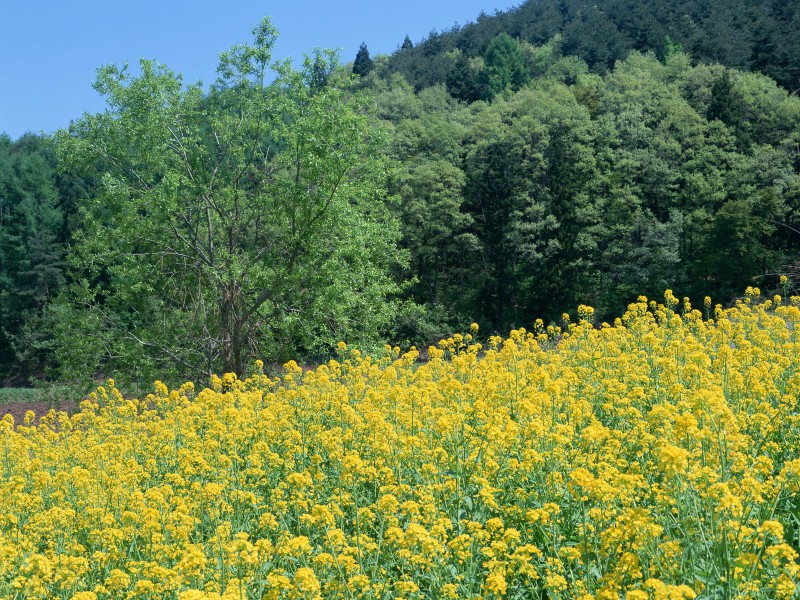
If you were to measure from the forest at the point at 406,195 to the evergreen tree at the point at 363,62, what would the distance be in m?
3.39

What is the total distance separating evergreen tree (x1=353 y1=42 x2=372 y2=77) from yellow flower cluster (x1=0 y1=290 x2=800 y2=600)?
4027 inches

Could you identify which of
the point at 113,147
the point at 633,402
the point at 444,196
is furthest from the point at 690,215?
the point at 633,402

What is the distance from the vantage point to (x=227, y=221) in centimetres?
2031

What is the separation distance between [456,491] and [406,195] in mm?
44589

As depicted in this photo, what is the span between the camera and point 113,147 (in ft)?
62.1

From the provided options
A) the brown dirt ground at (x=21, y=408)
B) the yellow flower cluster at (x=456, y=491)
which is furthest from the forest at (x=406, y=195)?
the yellow flower cluster at (x=456, y=491)

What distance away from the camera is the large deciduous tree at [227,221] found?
18688 mm

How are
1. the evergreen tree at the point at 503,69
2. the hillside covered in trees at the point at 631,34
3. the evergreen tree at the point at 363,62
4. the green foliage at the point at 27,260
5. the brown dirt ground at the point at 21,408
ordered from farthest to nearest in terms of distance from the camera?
1. the evergreen tree at the point at 363,62
2. the evergreen tree at the point at 503,69
3. the hillside covered in trees at the point at 631,34
4. the green foliage at the point at 27,260
5. the brown dirt ground at the point at 21,408

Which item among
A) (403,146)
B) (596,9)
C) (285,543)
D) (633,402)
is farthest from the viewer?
(596,9)

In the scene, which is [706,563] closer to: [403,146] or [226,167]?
[226,167]

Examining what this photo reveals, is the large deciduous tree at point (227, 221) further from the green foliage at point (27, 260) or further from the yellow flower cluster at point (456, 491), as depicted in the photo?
the green foliage at point (27, 260)

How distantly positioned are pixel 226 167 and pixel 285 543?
52.3ft

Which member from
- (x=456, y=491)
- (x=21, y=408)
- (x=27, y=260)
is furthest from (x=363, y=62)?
(x=456, y=491)

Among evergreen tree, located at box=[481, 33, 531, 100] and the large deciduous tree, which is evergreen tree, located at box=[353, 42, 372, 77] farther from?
the large deciduous tree
